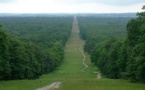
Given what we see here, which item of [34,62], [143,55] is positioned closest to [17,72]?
[34,62]

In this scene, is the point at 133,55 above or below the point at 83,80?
above

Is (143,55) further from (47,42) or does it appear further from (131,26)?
(47,42)

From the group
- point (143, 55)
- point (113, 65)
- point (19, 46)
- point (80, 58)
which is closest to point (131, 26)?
point (143, 55)

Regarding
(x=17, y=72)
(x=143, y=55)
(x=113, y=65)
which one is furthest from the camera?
(x=113, y=65)

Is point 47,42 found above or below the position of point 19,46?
below

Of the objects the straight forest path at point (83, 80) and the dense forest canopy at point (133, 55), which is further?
the dense forest canopy at point (133, 55)

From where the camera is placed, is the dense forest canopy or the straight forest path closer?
the straight forest path

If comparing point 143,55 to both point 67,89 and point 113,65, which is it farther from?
point 113,65

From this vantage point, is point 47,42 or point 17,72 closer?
point 17,72

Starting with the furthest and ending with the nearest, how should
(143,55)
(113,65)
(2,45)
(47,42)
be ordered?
(47,42) < (113,65) < (2,45) < (143,55)

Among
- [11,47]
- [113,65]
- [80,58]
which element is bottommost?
[80,58]

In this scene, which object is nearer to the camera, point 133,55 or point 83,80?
point 83,80
